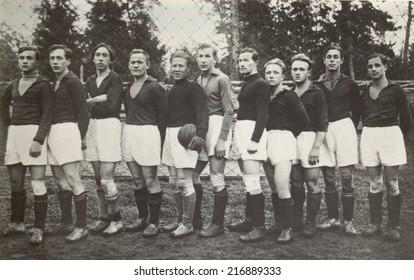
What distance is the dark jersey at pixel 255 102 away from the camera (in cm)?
289

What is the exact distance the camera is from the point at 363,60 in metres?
3.13

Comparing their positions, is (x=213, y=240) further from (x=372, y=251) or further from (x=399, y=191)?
(x=399, y=191)

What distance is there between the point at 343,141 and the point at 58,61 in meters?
2.14

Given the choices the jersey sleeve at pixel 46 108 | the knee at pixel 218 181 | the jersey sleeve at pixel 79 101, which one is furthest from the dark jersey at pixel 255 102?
the jersey sleeve at pixel 46 108

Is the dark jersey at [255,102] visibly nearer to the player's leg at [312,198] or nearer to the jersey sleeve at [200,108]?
the jersey sleeve at [200,108]

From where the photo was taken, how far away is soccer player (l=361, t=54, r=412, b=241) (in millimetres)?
2994

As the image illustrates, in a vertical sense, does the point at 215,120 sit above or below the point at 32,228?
above

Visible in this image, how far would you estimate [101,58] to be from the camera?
121 inches

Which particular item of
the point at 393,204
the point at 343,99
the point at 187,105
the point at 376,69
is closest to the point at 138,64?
the point at 187,105

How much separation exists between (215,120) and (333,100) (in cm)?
87

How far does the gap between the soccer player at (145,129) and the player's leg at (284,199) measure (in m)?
0.85

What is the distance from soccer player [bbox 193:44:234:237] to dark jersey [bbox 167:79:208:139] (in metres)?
0.09

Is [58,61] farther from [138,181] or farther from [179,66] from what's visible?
[138,181]
